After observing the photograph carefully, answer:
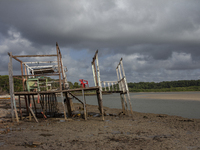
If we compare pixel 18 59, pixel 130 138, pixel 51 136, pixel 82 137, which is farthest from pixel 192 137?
pixel 18 59

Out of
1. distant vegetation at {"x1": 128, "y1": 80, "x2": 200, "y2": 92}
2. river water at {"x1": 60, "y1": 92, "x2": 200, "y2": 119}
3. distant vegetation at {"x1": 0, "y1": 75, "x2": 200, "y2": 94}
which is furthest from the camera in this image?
distant vegetation at {"x1": 128, "y1": 80, "x2": 200, "y2": 92}

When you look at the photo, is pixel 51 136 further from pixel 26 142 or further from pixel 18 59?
pixel 18 59

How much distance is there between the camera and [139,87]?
4540 inches

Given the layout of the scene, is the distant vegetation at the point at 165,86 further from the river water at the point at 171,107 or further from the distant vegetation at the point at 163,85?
the river water at the point at 171,107

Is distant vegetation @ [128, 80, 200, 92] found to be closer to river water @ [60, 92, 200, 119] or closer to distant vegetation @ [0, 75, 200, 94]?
distant vegetation @ [0, 75, 200, 94]

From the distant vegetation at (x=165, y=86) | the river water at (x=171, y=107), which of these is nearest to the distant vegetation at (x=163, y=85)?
the distant vegetation at (x=165, y=86)

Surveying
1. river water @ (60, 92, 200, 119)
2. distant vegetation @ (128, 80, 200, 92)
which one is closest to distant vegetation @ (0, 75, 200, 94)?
distant vegetation @ (128, 80, 200, 92)

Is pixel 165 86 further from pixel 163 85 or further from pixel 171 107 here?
pixel 171 107

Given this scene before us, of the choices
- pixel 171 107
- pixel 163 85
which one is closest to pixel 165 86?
pixel 163 85

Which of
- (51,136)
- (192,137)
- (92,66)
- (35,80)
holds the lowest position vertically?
(192,137)

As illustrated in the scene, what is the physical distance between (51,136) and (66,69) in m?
12.0

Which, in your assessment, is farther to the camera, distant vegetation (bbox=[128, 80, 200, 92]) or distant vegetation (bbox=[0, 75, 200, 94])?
distant vegetation (bbox=[128, 80, 200, 92])

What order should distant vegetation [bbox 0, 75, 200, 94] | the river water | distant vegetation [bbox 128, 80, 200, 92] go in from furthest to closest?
distant vegetation [bbox 128, 80, 200, 92], distant vegetation [bbox 0, 75, 200, 94], the river water

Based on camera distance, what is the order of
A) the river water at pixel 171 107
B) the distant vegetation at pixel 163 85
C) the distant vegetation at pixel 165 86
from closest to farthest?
the river water at pixel 171 107 → the distant vegetation at pixel 163 85 → the distant vegetation at pixel 165 86
